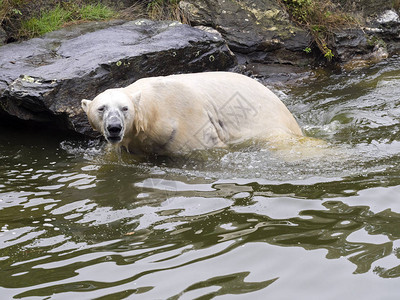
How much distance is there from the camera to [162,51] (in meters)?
7.77

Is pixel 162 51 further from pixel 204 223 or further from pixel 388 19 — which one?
pixel 388 19

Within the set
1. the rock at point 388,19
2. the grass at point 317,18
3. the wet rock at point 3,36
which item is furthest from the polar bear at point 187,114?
the rock at point 388,19

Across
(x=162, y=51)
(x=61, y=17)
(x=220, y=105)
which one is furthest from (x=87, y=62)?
(x=61, y=17)

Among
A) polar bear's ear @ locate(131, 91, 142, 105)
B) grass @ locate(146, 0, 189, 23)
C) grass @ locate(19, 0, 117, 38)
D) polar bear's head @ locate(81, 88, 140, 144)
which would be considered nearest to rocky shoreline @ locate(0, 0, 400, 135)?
grass @ locate(146, 0, 189, 23)

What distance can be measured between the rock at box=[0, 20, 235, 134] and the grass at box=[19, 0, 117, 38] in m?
0.43

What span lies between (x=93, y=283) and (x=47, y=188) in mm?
2219

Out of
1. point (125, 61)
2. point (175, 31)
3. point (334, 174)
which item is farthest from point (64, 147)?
point (334, 174)

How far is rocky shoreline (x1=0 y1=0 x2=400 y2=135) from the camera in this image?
272 inches

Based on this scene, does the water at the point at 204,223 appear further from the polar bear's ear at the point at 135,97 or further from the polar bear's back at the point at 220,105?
the polar bear's ear at the point at 135,97

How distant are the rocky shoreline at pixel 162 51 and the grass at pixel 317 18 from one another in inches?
5.6

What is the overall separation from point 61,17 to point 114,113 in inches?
195

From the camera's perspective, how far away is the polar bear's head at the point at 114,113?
5.18 meters

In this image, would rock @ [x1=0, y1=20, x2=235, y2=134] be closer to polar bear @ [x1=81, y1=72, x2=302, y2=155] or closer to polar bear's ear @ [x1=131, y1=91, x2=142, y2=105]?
polar bear @ [x1=81, y1=72, x2=302, y2=155]

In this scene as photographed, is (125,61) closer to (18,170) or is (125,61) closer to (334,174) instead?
(18,170)
